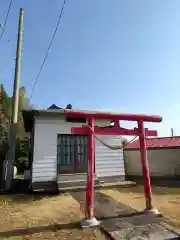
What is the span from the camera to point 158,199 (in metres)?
8.61

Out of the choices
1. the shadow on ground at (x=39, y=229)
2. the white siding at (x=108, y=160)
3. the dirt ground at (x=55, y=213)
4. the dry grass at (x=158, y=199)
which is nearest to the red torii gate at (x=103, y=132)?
the shadow on ground at (x=39, y=229)

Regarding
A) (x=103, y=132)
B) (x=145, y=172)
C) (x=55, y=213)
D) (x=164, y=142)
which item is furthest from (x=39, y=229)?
(x=164, y=142)

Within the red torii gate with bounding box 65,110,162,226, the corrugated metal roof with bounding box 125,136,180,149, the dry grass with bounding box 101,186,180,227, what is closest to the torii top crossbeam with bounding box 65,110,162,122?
the red torii gate with bounding box 65,110,162,226

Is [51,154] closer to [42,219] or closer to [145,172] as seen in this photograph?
[42,219]

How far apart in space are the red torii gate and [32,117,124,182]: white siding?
4904mm

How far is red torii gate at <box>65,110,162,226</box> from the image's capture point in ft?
19.6

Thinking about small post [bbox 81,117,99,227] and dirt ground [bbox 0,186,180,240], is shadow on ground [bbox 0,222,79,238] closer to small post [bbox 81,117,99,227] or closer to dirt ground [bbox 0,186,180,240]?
dirt ground [bbox 0,186,180,240]

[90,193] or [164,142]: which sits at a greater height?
[164,142]

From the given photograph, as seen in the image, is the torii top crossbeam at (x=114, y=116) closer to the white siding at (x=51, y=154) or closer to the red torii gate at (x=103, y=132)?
the red torii gate at (x=103, y=132)

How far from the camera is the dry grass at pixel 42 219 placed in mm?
5109

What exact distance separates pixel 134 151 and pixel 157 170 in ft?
6.90

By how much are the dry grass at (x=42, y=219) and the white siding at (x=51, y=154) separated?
5.61 feet

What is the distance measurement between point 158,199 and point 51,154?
5349 millimetres

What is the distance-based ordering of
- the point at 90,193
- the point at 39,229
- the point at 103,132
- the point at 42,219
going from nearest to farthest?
the point at 39,229 → the point at 90,193 → the point at 42,219 → the point at 103,132
